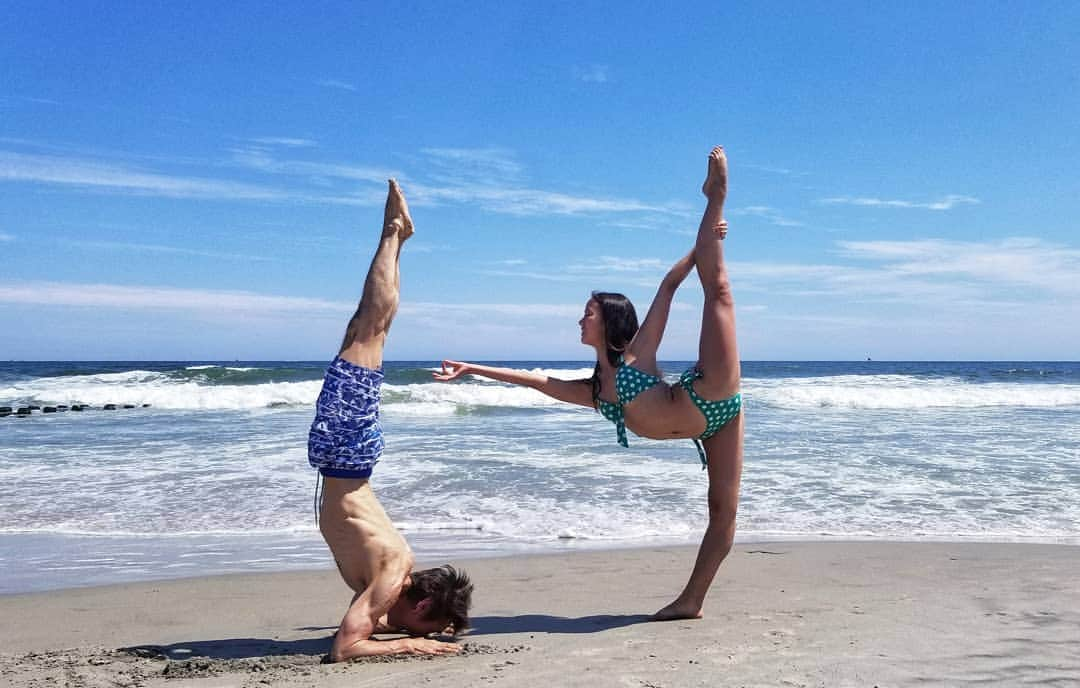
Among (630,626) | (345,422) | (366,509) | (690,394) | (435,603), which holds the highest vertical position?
(690,394)

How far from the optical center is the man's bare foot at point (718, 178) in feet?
13.8

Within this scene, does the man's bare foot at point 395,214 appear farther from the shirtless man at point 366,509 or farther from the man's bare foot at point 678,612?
the man's bare foot at point 678,612

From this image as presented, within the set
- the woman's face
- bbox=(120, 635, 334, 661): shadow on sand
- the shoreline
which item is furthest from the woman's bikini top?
the shoreline

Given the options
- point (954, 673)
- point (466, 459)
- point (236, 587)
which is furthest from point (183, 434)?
point (954, 673)

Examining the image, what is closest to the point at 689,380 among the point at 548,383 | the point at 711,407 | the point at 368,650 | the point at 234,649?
the point at 711,407

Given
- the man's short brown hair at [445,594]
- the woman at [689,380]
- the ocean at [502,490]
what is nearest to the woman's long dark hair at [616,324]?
the woman at [689,380]

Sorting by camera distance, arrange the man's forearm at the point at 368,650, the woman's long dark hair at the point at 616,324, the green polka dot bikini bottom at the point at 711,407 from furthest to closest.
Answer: the woman's long dark hair at the point at 616,324 < the green polka dot bikini bottom at the point at 711,407 < the man's forearm at the point at 368,650

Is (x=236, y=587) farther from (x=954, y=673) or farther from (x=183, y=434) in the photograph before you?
(x=183, y=434)

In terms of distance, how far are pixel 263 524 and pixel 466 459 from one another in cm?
427

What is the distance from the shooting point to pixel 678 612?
4535 millimetres

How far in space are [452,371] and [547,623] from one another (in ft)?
4.63

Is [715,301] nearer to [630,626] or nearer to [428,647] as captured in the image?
[630,626]

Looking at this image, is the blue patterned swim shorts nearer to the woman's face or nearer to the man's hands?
the man's hands

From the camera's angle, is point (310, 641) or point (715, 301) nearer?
point (715, 301)
